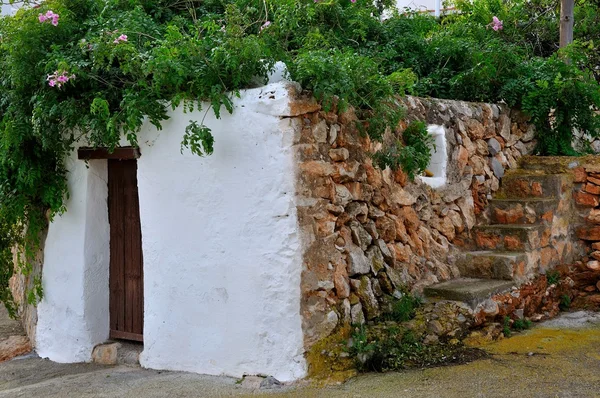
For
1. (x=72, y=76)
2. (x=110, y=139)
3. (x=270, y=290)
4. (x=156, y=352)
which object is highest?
(x=72, y=76)

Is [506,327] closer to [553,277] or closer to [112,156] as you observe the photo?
[553,277]

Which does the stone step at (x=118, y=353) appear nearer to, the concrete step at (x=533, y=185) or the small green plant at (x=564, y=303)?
the concrete step at (x=533, y=185)

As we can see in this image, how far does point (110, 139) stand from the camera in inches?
212

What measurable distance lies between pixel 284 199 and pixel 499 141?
3233 millimetres

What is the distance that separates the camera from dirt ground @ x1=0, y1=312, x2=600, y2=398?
15.1ft

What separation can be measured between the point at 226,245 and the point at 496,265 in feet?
8.52

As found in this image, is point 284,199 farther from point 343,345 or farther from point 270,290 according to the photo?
point 343,345

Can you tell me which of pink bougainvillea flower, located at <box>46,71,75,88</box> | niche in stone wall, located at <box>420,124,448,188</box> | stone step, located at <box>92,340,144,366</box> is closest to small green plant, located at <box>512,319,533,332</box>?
niche in stone wall, located at <box>420,124,448,188</box>

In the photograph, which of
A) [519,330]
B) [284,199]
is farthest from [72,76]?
[519,330]

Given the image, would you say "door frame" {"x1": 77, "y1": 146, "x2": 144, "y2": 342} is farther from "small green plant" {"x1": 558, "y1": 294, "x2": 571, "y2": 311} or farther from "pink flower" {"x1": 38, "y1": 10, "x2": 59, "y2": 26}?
"small green plant" {"x1": 558, "y1": 294, "x2": 571, "y2": 311}

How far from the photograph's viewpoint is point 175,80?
16.2 ft

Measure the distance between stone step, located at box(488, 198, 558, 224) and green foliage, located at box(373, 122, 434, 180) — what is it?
123cm

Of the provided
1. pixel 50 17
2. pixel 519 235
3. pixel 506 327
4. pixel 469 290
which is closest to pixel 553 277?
pixel 519 235

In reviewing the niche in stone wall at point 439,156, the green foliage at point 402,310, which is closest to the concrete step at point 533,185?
the niche in stone wall at point 439,156
